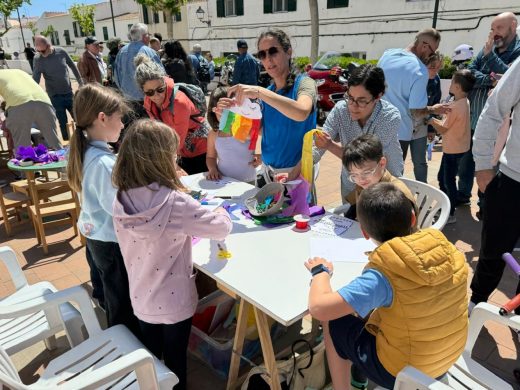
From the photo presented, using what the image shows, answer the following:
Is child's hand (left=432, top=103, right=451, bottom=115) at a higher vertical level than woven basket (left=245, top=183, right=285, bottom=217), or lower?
higher

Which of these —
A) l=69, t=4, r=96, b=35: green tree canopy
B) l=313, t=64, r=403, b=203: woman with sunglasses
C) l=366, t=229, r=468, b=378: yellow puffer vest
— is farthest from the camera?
l=69, t=4, r=96, b=35: green tree canopy

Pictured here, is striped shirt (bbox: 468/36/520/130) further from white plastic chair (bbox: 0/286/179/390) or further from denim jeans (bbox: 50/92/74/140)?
denim jeans (bbox: 50/92/74/140)

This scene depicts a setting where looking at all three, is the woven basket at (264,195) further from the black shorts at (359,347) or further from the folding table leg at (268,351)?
the black shorts at (359,347)

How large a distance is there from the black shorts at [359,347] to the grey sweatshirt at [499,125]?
111 cm

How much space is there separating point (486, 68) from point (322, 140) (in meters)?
2.60

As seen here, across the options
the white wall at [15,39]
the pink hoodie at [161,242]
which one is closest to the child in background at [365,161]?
the pink hoodie at [161,242]

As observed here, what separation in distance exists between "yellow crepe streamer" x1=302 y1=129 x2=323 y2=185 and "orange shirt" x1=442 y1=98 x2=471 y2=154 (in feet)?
7.01

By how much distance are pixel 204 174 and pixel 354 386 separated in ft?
5.60

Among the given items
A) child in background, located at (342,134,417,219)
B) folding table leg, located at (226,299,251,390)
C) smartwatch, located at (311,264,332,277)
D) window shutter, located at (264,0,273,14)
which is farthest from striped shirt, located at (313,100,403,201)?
window shutter, located at (264,0,273,14)

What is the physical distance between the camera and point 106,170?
1.76m

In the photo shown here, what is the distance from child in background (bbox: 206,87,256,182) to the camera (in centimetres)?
271

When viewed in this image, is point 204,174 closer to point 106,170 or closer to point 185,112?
point 185,112

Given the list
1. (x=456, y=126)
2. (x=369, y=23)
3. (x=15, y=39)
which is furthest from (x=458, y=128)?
(x=15, y=39)

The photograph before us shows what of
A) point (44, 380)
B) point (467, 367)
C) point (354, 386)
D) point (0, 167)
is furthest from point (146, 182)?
point (0, 167)
